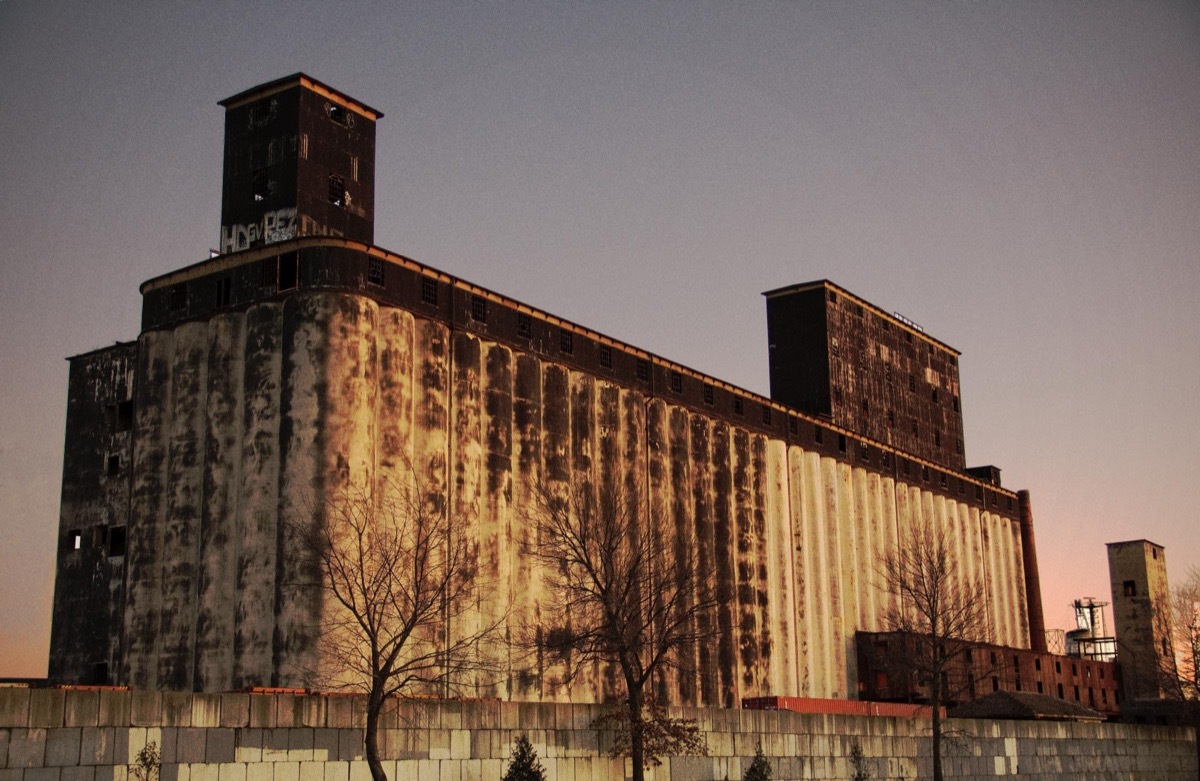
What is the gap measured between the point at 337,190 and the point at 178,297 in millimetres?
7318

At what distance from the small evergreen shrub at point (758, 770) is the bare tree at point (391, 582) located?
29.6 feet

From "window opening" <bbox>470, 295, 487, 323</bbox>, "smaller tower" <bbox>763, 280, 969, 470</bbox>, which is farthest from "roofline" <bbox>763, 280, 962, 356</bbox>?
"window opening" <bbox>470, 295, 487, 323</bbox>

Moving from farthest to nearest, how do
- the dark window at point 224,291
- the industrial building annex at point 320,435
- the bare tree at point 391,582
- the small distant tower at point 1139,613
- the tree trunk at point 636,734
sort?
the small distant tower at point 1139,613 < the dark window at point 224,291 < the industrial building annex at point 320,435 < the bare tree at point 391,582 < the tree trunk at point 636,734

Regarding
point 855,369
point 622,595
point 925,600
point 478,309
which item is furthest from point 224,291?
point 855,369

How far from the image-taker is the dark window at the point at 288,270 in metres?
45.7

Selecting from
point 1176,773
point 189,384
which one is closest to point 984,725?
point 1176,773

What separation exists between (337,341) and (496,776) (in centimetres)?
1696

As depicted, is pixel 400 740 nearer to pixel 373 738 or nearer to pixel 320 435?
pixel 373 738

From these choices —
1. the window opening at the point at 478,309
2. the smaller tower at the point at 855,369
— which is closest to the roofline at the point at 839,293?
the smaller tower at the point at 855,369

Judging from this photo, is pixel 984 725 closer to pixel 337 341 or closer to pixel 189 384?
pixel 337 341

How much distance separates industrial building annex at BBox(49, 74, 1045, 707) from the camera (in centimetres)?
4394

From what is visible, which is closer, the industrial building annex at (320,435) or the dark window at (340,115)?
the industrial building annex at (320,435)

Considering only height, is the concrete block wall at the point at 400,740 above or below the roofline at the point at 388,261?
below

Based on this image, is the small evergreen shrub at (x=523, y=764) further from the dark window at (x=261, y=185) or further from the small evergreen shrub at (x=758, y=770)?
the dark window at (x=261, y=185)
